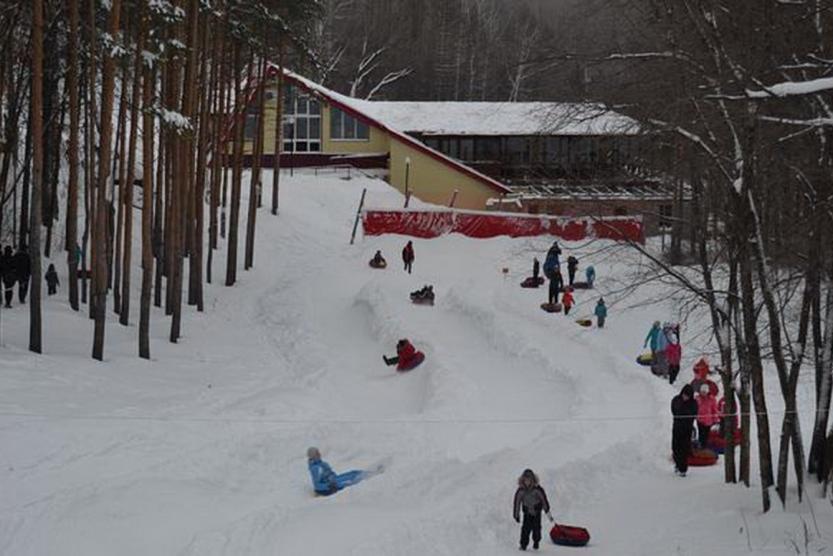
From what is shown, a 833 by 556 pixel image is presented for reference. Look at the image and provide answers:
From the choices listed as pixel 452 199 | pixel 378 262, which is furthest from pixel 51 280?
pixel 452 199

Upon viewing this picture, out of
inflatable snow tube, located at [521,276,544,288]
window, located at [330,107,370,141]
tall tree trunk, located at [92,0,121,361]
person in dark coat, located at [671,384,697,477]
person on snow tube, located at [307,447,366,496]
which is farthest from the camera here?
window, located at [330,107,370,141]

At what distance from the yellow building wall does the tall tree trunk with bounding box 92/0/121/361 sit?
32.3 m

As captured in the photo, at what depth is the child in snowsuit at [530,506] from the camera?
12188 mm

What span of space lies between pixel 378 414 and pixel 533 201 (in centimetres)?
3024

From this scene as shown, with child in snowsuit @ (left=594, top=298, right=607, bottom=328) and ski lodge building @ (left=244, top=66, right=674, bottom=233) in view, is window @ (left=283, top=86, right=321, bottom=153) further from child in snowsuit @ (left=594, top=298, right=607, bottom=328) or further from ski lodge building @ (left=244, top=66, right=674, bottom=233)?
child in snowsuit @ (left=594, top=298, right=607, bottom=328)

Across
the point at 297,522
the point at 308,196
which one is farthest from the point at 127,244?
the point at 308,196

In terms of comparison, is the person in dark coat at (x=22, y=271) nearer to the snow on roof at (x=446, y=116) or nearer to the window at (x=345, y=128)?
the snow on roof at (x=446, y=116)

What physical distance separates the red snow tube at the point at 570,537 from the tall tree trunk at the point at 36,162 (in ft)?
39.3

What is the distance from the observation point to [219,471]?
51.0 ft

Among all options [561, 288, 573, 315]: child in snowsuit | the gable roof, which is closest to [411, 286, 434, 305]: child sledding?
[561, 288, 573, 315]: child in snowsuit

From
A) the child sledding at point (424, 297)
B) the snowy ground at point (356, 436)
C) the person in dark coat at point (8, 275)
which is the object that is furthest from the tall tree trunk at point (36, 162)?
the child sledding at point (424, 297)

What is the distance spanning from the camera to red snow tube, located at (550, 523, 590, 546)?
12.4 metres

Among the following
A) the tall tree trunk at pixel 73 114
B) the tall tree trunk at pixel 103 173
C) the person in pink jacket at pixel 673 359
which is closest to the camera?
the tall tree trunk at pixel 103 173

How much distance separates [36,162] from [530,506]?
484 inches
